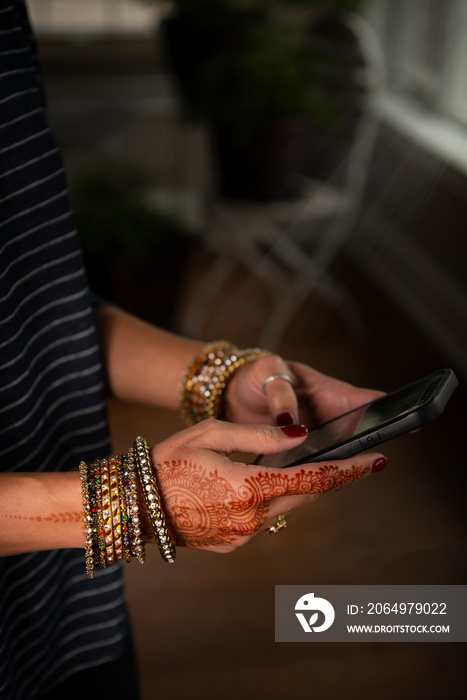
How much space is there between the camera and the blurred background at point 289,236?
88 centimetres

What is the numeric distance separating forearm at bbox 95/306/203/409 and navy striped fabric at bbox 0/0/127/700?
65 mm

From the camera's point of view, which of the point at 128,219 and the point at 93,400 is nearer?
the point at 93,400

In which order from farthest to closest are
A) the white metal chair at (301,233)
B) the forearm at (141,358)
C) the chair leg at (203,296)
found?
the chair leg at (203,296) < the white metal chair at (301,233) < the forearm at (141,358)

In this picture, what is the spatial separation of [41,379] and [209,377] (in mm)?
165

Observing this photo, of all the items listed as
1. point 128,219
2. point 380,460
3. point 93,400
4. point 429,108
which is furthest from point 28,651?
point 429,108

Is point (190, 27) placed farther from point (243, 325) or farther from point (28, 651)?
point (28, 651)

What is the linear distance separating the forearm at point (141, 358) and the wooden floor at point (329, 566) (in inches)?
10.3

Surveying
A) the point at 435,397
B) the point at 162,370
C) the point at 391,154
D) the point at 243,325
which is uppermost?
the point at 391,154

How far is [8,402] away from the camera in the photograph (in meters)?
0.56

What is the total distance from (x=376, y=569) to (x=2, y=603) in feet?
1.12

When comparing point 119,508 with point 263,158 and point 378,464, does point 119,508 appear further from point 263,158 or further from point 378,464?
point 263,158

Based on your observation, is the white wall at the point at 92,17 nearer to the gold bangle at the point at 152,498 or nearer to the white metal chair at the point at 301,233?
the white metal chair at the point at 301,233

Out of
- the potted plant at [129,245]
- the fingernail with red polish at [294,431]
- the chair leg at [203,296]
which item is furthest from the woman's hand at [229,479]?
the chair leg at [203,296]

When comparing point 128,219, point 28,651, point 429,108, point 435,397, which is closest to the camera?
point 435,397
